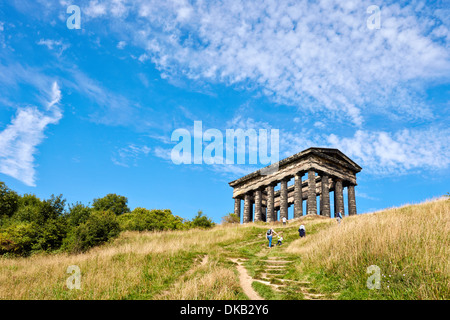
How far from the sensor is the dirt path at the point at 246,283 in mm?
8714

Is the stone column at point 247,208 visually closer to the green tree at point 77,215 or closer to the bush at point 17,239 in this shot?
the green tree at point 77,215

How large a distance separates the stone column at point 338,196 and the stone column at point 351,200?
1247mm

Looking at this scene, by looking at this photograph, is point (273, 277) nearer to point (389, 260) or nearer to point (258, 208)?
point (389, 260)

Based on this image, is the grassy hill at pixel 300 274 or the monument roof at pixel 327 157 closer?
the grassy hill at pixel 300 274

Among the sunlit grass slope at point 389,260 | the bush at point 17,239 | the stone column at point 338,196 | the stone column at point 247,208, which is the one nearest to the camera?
the sunlit grass slope at point 389,260

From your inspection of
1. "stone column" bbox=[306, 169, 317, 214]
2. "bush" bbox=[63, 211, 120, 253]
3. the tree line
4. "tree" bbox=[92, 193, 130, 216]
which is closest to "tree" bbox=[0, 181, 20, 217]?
the tree line

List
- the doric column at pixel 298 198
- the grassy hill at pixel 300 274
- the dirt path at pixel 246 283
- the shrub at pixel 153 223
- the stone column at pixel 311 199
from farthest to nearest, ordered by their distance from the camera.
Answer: the doric column at pixel 298 198 → the stone column at pixel 311 199 → the shrub at pixel 153 223 → the dirt path at pixel 246 283 → the grassy hill at pixel 300 274

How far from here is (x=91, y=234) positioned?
23.2 m

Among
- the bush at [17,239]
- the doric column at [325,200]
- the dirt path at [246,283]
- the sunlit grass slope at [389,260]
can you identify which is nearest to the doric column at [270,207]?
the doric column at [325,200]

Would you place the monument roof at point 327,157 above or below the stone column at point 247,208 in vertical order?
above

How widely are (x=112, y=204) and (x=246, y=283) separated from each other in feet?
158
